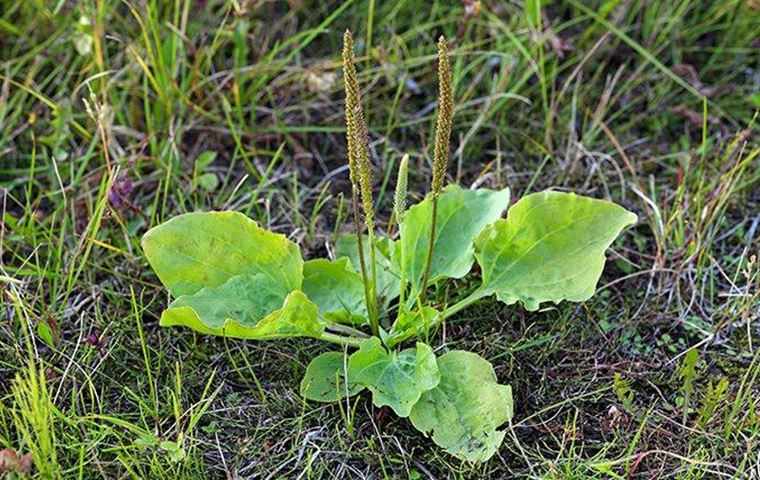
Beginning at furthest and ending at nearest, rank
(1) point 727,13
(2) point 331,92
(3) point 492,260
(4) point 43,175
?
1. (1) point 727,13
2. (2) point 331,92
3. (4) point 43,175
4. (3) point 492,260

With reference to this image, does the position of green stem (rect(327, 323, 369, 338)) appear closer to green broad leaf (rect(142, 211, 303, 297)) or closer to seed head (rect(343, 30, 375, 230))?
green broad leaf (rect(142, 211, 303, 297))

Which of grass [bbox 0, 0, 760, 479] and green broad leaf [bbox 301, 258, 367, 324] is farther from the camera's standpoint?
green broad leaf [bbox 301, 258, 367, 324]

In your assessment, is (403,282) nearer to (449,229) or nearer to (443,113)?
(449,229)

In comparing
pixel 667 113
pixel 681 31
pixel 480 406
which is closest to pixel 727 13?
pixel 681 31

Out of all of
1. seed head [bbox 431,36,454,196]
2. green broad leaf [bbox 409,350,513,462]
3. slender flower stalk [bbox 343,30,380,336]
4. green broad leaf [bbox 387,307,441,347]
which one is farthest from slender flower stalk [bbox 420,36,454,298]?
green broad leaf [bbox 409,350,513,462]

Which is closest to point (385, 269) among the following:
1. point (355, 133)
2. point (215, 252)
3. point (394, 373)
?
point (394, 373)

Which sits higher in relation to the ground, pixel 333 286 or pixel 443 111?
pixel 443 111

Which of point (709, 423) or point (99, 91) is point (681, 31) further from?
point (99, 91)

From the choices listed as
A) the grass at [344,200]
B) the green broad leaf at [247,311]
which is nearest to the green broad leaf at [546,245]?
the grass at [344,200]
